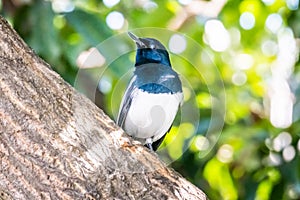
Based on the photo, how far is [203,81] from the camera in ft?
8.16

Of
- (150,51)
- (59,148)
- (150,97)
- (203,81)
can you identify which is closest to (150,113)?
(150,97)

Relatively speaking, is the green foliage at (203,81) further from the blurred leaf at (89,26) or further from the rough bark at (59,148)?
the rough bark at (59,148)

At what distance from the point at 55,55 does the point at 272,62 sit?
69.4 inches

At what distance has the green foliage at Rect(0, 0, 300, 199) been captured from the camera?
2.03m

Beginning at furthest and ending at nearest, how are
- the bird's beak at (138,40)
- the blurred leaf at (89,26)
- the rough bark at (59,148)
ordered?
the blurred leaf at (89,26), the bird's beak at (138,40), the rough bark at (59,148)

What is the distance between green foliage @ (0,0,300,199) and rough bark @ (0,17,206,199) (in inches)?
15.3

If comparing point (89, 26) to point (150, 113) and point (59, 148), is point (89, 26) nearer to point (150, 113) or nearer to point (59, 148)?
point (150, 113)

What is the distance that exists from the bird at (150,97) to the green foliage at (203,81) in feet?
0.26

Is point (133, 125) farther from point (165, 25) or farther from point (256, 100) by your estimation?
point (256, 100)

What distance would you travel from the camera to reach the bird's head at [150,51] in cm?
157

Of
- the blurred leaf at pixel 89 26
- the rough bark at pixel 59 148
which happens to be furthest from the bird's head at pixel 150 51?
the blurred leaf at pixel 89 26

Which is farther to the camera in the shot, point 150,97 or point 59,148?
point 150,97

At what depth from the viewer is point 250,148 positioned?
2.44 meters

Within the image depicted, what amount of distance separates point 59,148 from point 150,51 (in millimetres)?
397
